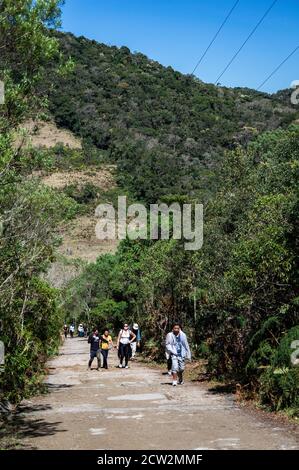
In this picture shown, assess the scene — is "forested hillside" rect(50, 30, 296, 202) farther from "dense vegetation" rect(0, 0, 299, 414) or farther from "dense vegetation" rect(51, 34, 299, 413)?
"dense vegetation" rect(0, 0, 299, 414)

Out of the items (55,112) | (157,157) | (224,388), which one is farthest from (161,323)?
(55,112)

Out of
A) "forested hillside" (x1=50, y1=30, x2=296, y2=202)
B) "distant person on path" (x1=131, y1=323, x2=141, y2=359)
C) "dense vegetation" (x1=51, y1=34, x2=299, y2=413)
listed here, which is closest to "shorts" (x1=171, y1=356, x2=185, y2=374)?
"dense vegetation" (x1=51, y1=34, x2=299, y2=413)

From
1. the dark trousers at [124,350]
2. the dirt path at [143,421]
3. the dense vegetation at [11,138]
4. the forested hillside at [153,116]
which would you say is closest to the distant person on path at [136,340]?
the dark trousers at [124,350]

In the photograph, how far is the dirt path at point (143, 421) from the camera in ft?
26.6

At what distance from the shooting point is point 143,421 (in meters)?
9.80

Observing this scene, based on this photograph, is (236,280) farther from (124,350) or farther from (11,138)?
(124,350)

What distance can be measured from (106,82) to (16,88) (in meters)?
127

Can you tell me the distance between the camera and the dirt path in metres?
8.10

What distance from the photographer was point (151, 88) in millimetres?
133500

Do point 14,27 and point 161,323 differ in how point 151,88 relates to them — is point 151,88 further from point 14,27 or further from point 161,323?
point 14,27

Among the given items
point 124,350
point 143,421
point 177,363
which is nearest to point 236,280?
point 177,363

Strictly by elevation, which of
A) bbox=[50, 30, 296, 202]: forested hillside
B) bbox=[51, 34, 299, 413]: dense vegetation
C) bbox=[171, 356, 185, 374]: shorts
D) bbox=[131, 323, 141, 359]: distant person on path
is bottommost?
bbox=[131, 323, 141, 359]: distant person on path

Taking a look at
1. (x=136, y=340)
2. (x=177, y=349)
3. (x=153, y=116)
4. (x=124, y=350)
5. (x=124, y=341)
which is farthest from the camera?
(x=153, y=116)

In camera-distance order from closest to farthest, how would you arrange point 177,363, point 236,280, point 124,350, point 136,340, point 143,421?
point 143,421, point 236,280, point 177,363, point 124,350, point 136,340
